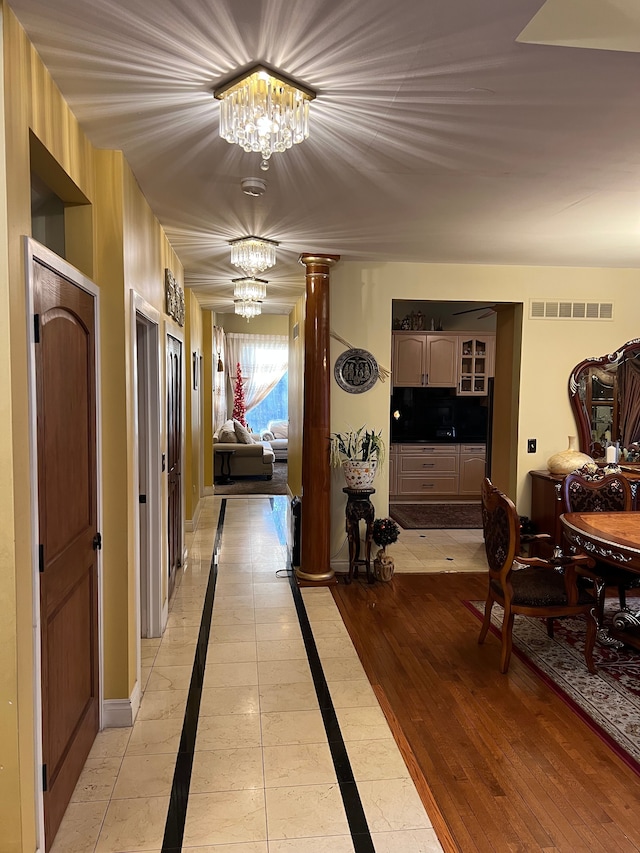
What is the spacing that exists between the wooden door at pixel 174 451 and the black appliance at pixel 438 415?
3764mm

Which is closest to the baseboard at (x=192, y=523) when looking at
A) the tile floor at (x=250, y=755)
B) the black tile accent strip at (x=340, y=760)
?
the tile floor at (x=250, y=755)

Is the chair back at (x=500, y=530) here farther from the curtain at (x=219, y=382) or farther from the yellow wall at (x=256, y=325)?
the yellow wall at (x=256, y=325)

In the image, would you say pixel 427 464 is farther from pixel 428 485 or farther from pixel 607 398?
pixel 607 398

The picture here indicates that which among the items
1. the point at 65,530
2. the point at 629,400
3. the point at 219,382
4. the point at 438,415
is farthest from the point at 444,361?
the point at 65,530

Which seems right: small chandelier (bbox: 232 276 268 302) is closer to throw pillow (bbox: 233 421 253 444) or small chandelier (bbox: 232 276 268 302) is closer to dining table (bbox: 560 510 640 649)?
dining table (bbox: 560 510 640 649)

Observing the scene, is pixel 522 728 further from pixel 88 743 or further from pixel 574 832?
pixel 88 743

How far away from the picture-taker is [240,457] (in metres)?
9.55

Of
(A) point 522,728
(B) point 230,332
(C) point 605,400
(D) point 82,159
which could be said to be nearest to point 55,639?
(D) point 82,159

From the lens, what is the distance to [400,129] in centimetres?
238

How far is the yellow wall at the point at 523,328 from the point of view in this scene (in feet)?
16.8

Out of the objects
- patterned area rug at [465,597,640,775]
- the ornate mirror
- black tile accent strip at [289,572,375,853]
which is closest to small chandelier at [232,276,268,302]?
the ornate mirror

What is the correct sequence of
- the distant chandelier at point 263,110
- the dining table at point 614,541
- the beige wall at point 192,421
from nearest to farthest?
the distant chandelier at point 263,110 < the dining table at point 614,541 < the beige wall at point 192,421

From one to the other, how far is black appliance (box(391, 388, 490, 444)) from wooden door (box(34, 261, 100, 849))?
5945 millimetres

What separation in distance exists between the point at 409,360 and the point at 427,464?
1.41m
